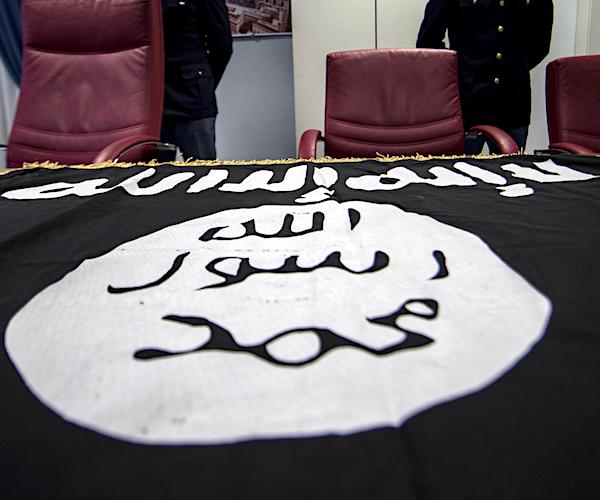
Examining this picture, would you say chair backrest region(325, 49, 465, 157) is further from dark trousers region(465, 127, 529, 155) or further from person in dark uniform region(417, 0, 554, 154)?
person in dark uniform region(417, 0, 554, 154)

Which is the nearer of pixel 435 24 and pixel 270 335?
pixel 270 335

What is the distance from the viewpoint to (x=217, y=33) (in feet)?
6.98

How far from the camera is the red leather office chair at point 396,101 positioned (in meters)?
1.90

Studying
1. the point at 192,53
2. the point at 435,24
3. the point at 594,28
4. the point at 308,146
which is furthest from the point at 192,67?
the point at 594,28

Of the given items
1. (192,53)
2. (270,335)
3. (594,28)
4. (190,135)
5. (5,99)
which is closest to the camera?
(270,335)

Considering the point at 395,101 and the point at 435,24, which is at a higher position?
the point at 435,24

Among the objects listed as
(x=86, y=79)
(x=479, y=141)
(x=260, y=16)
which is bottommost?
(x=479, y=141)

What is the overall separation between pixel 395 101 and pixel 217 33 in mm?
Result: 819

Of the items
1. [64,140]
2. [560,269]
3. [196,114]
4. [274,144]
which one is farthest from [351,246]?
[274,144]

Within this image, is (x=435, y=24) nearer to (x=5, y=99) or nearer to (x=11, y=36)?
(x=11, y=36)

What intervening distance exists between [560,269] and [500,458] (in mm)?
364

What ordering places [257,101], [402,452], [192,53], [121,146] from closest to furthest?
[402,452] < [121,146] < [192,53] < [257,101]

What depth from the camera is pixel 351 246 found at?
715 millimetres

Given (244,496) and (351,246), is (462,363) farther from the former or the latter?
(351,246)
